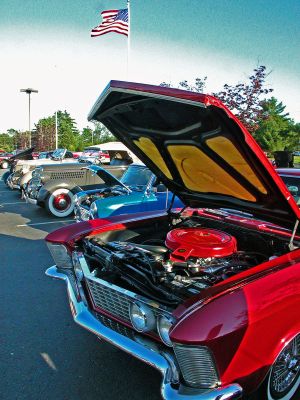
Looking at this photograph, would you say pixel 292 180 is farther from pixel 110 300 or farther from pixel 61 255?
pixel 61 255

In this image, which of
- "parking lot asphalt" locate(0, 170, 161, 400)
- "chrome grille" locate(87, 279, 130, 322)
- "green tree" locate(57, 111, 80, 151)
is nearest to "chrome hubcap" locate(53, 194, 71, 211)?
"parking lot asphalt" locate(0, 170, 161, 400)

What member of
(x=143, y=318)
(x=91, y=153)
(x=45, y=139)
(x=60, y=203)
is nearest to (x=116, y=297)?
(x=143, y=318)

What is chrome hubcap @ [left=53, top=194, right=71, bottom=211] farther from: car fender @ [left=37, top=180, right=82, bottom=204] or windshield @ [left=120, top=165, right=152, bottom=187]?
windshield @ [left=120, top=165, right=152, bottom=187]

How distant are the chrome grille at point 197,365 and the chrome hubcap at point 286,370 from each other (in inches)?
21.3

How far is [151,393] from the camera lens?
2.45 meters

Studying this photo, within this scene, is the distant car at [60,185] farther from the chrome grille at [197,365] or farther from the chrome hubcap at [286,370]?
the chrome grille at [197,365]

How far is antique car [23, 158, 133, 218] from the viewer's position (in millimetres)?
8945

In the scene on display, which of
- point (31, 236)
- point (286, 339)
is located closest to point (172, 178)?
point (286, 339)

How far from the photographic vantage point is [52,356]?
288cm

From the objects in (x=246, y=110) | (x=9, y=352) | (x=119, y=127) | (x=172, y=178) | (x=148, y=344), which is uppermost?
(x=246, y=110)

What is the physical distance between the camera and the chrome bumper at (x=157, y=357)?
1758mm

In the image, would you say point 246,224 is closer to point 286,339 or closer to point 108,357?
point 286,339

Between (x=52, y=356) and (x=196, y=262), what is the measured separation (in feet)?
4.62

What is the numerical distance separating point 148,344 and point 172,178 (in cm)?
177
